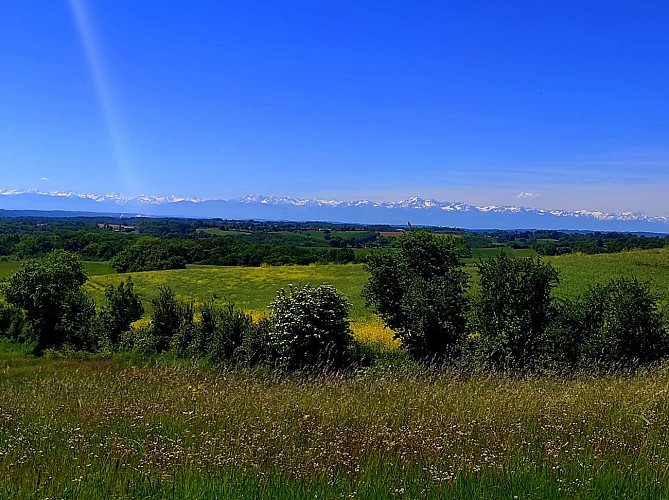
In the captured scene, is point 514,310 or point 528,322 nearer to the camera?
point 528,322

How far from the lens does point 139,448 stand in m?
5.18

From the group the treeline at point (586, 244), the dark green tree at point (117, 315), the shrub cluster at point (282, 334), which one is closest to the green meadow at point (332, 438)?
the shrub cluster at point (282, 334)

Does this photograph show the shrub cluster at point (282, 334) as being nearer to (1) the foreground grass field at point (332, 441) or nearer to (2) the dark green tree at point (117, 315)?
(2) the dark green tree at point (117, 315)

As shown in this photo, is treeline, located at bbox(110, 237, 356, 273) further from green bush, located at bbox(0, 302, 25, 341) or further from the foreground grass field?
the foreground grass field

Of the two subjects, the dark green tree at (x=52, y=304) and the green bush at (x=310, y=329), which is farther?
the dark green tree at (x=52, y=304)

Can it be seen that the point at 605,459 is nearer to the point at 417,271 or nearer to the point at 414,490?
the point at 414,490

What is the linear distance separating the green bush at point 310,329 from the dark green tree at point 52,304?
1868cm

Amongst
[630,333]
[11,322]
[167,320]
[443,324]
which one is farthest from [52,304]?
[630,333]

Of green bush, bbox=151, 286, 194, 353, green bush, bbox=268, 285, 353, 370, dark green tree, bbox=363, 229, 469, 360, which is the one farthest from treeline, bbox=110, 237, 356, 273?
green bush, bbox=268, 285, 353, 370

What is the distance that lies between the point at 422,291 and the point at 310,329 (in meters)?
4.92

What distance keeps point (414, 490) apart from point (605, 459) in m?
1.88

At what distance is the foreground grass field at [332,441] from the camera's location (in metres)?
4.14

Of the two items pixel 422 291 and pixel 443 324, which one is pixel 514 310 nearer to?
pixel 443 324

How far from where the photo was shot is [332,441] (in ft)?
17.3
